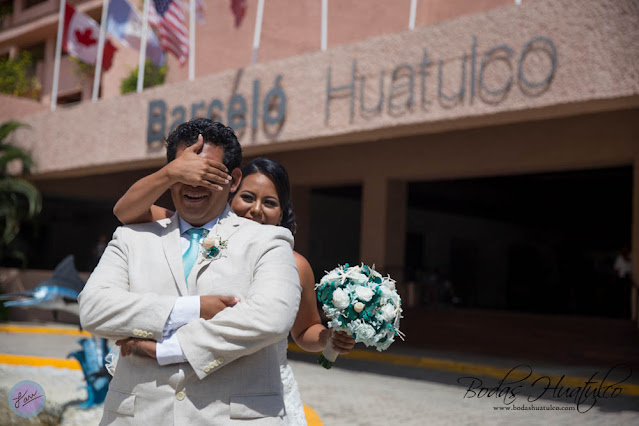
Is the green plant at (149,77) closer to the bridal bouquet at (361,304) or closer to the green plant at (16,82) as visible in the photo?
the green plant at (16,82)

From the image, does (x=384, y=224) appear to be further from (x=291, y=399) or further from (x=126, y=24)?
(x=291, y=399)

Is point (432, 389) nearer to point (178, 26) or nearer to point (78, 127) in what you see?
point (178, 26)

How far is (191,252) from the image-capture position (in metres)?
2.37

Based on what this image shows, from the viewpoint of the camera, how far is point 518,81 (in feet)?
30.3

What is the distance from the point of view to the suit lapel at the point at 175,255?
2299 millimetres

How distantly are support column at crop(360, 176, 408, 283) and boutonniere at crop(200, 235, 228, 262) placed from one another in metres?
14.5

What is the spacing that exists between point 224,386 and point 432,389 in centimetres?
799

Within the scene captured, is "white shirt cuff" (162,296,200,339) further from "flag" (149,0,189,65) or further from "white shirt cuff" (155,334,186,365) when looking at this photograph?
"flag" (149,0,189,65)

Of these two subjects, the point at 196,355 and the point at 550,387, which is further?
the point at 550,387

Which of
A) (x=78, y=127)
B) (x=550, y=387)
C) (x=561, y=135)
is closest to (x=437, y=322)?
(x=561, y=135)

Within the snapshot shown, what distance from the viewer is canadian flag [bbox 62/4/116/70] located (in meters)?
18.4

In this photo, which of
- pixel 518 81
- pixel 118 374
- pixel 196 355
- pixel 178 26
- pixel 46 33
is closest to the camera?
pixel 196 355

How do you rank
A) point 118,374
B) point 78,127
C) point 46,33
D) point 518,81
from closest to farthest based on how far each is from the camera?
point 118,374, point 518,81, point 78,127, point 46,33

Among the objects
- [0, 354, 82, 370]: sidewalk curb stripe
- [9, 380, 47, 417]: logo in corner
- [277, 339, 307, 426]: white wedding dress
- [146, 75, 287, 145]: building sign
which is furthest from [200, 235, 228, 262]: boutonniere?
[146, 75, 287, 145]: building sign
